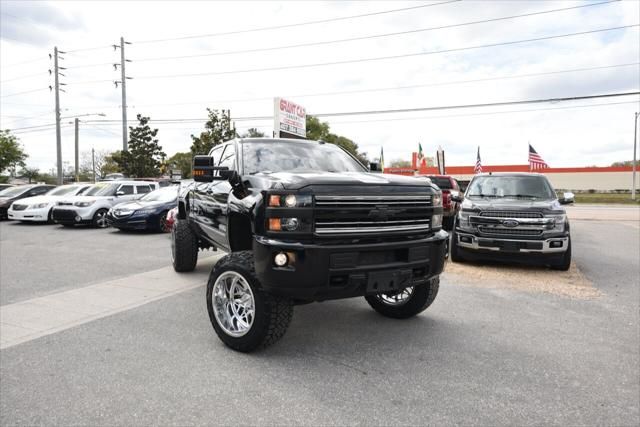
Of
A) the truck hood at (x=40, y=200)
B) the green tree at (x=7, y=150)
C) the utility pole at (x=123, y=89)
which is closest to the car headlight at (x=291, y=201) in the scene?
the truck hood at (x=40, y=200)

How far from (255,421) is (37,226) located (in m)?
15.6

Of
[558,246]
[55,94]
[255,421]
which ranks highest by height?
[55,94]

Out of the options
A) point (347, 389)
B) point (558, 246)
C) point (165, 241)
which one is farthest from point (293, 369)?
point (165, 241)

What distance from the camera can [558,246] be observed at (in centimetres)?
732

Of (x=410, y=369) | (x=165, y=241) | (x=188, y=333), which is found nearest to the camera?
(x=410, y=369)

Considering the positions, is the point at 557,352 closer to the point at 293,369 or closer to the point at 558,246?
the point at 293,369

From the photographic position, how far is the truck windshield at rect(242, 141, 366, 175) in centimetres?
476

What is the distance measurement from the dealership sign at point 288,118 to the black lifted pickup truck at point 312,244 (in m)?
16.2

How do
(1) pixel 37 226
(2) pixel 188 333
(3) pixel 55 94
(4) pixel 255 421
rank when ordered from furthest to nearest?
1. (3) pixel 55 94
2. (1) pixel 37 226
3. (2) pixel 188 333
4. (4) pixel 255 421

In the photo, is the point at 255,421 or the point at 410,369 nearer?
the point at 255,421

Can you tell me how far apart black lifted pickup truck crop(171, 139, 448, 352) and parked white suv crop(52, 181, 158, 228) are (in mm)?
11722

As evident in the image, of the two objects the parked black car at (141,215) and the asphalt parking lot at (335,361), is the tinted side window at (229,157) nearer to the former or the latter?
the asphalt parking lot at (335,361)

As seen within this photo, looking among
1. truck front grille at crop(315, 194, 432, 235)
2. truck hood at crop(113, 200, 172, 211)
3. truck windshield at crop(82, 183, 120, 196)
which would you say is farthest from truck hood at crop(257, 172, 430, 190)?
truck windshield at crop(82, 183, 120, 196)

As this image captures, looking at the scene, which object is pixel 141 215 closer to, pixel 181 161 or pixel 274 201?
pixel 274 201
